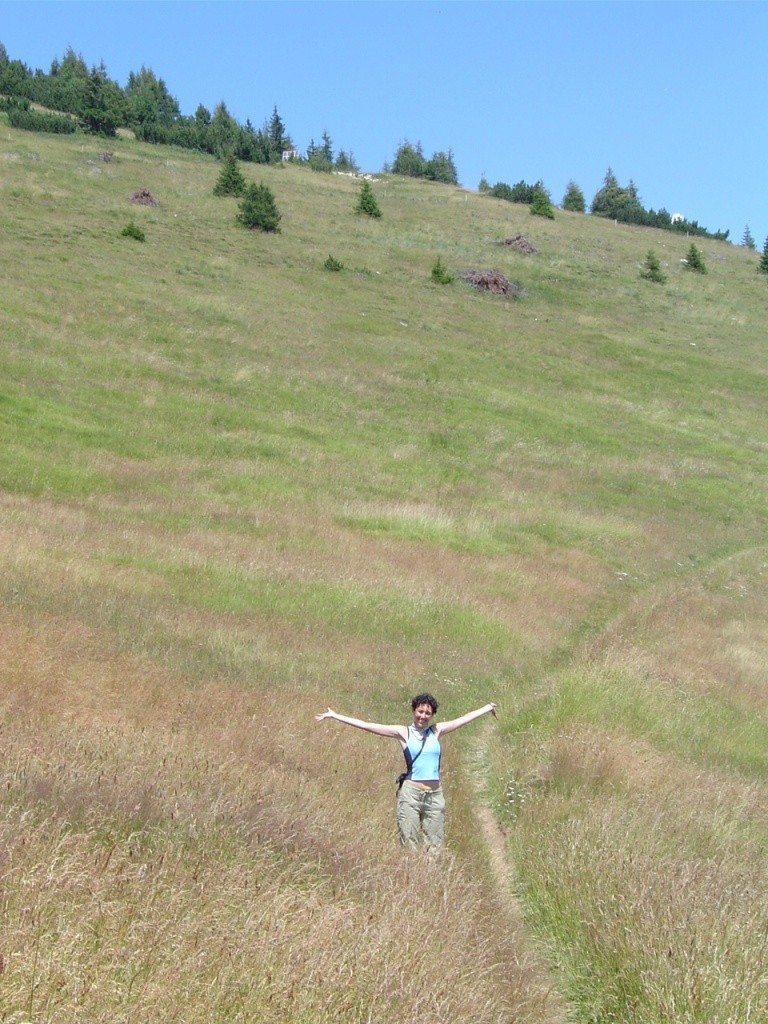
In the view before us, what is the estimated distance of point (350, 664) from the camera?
13.8 meters

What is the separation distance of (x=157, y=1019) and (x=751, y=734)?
11800 millimetres

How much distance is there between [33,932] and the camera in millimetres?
4637

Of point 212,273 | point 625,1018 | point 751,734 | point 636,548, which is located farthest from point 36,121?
point 625,1018

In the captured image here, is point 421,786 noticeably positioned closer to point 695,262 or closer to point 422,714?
point 422,714

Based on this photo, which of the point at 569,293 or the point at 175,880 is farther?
the point at 569,293

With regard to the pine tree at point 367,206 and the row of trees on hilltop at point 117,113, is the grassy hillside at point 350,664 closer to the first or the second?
the pine tree at point 367,206

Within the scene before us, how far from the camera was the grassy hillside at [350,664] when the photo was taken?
17.7 ft

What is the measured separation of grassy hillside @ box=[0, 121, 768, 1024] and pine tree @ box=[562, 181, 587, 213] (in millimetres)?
84449

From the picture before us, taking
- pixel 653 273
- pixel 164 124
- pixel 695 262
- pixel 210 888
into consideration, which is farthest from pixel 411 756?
pixel 164 124

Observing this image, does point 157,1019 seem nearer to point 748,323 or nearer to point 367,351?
point 367,351

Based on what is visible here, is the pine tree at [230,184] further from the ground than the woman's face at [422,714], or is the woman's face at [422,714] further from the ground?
the pine tree at [230,184]

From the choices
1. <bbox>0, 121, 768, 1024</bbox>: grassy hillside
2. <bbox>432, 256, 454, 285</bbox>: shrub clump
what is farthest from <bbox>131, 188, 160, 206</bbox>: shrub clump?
<bbox>432, 256, 454, 285</bbox>: shrub clump

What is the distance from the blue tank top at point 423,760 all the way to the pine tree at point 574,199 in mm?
124180

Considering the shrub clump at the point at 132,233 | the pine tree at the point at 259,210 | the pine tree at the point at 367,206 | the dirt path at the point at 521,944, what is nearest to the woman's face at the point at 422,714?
the dirt path at the point at 521,944
